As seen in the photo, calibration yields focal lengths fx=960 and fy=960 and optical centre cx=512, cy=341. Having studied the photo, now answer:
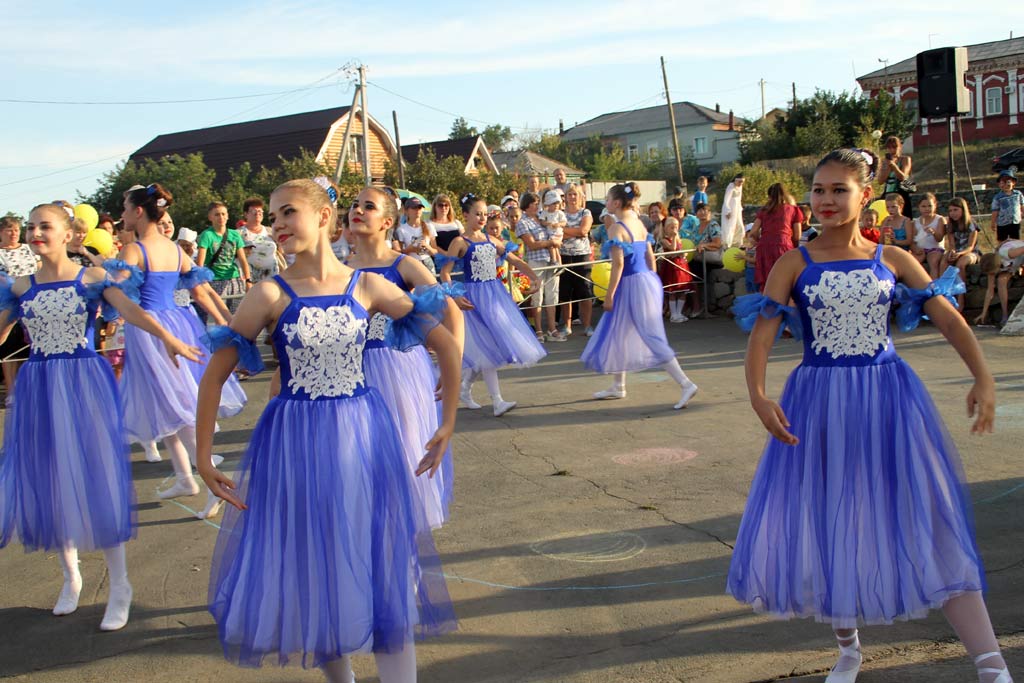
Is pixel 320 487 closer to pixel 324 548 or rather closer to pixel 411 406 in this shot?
pixel 324 548

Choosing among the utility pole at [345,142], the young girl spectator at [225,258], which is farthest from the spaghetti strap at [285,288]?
the utility pole at [345,142]

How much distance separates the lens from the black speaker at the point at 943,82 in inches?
655

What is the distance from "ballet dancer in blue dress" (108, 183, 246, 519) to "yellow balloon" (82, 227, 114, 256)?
6226 millimetres

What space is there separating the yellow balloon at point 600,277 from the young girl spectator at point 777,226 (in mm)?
2764

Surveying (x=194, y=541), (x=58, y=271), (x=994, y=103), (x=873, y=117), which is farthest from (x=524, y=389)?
(x=994, y=103)

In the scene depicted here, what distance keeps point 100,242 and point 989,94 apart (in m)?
53.3

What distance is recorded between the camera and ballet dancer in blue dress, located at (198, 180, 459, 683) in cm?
336

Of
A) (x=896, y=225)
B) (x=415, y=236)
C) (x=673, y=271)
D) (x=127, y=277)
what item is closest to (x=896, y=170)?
(x=896, y=225)

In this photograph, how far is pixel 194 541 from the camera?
6191mm

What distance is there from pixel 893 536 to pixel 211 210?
10.4 metres

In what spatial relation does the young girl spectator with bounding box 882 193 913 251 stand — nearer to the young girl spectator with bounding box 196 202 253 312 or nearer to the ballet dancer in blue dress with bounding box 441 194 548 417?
the ballet dancer in blue dress with bounding box 441 194 548 417

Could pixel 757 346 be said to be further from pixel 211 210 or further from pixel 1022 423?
pixel 211 210

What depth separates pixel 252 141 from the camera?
156 ft

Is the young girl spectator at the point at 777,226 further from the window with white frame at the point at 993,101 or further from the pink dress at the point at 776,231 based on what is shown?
the window with white frame at the point at 993,101
